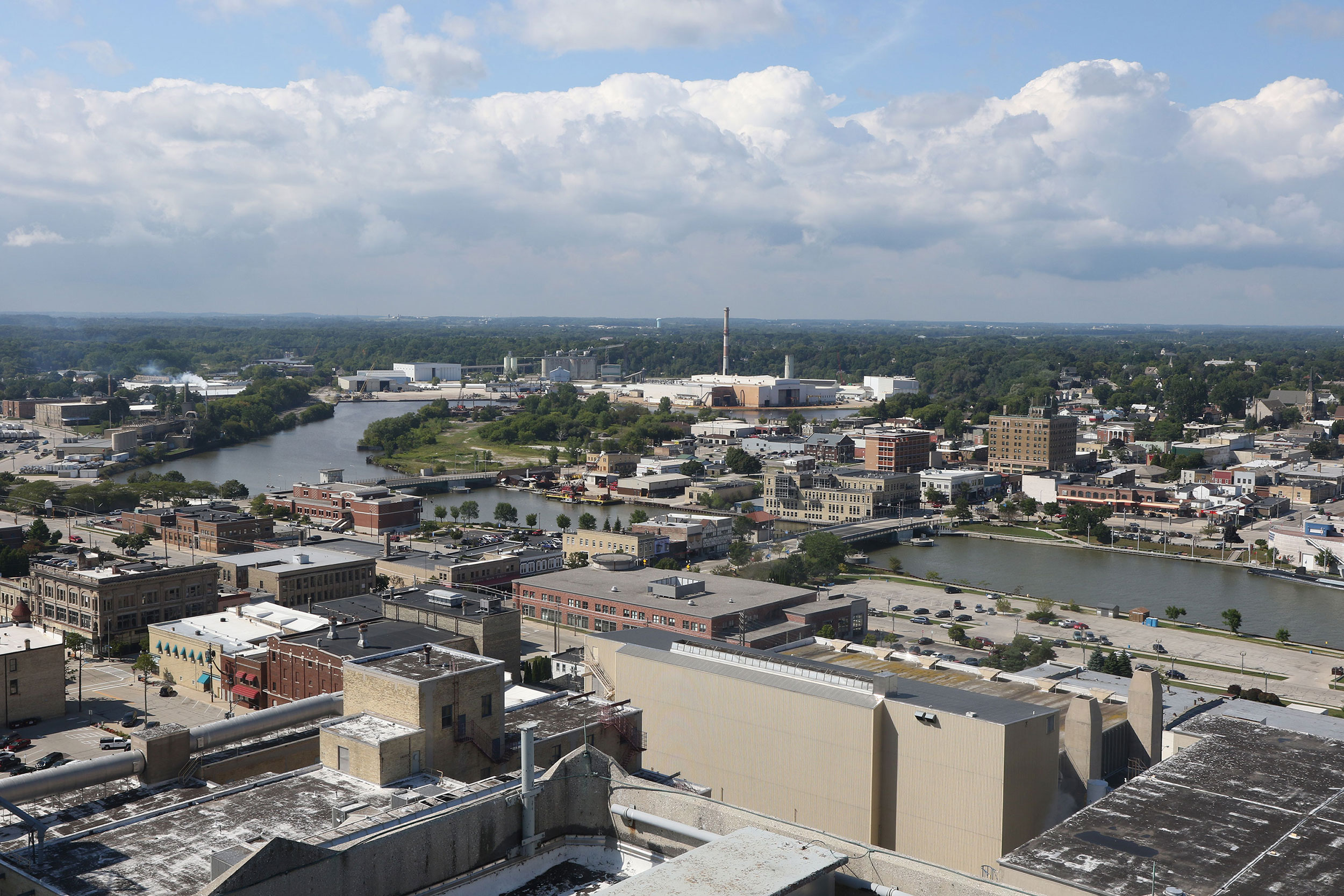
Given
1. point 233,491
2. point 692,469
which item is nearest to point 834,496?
point 692,469

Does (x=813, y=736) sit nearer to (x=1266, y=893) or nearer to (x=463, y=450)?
(x=1266, y=893)

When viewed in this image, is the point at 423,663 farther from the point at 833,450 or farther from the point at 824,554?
the point at 833,450

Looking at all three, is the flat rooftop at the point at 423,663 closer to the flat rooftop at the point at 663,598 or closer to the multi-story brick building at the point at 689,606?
the multi-story brick building at the point at 689,606

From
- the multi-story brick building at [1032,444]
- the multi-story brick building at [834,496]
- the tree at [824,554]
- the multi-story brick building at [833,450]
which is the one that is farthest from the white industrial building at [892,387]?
the tree at [824,554]

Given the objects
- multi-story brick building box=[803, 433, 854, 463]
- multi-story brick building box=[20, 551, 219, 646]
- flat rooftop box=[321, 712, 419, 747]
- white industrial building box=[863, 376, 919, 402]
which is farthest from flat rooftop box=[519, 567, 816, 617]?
white industrial building box=[863, 376, 919, 402]

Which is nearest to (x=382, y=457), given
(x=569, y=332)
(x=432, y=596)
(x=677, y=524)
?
(x=677, y=524)
